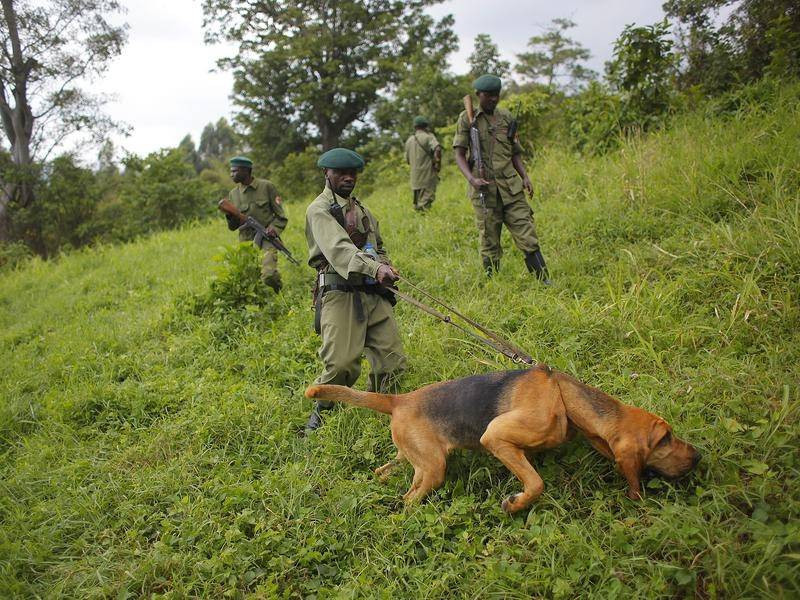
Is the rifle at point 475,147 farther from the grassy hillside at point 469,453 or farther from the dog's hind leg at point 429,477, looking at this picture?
the dog's hind leg at point 429,477

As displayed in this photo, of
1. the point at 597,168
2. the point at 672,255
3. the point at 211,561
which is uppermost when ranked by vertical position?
the point at 597,168

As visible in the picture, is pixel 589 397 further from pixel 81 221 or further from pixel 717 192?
pixel 81 221

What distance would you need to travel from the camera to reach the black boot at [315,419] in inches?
157

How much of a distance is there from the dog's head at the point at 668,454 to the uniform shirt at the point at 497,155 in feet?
11.1

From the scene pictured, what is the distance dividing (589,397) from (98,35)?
20496mm

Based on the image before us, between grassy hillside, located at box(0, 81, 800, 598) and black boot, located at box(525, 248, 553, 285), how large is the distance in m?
0.15

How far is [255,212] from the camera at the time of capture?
748 centimetres

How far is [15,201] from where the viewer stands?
1783 centimetres

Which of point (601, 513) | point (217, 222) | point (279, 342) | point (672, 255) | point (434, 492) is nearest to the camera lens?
point (601, 513)

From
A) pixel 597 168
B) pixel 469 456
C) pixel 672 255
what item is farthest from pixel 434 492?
pixel 597 168

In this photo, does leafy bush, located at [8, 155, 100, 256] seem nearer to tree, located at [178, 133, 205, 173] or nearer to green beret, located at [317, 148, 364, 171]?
green beret, located at [317, 148, 364, 171]

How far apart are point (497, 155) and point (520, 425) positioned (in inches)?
143

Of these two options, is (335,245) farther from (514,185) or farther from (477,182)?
(514,185)

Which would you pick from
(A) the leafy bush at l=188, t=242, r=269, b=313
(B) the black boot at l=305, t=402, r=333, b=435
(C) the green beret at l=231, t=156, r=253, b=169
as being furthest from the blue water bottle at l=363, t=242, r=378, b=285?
(C) the green beret at l=231, t=156, r=253, b=169
